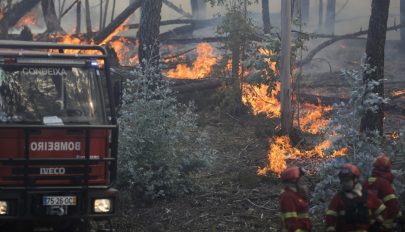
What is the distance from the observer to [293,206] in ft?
21.5

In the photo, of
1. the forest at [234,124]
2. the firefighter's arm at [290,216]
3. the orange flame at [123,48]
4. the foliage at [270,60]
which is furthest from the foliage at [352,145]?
the orange flame at [123,48]

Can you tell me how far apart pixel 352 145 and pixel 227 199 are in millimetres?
2847

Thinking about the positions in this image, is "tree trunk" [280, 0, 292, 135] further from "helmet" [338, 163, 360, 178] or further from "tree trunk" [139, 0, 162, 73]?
"helmet" [338, 163, 360, 178]

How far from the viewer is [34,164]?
763 cm

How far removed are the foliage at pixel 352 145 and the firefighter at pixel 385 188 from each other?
1291mm

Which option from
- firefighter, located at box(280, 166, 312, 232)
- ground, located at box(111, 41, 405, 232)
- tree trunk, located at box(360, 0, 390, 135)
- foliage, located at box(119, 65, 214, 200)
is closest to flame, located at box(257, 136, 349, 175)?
ground, located at box(111, 41, 405, 232)

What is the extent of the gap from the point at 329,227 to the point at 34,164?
13.1 ft

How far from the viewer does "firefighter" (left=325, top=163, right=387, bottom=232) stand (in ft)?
21.1

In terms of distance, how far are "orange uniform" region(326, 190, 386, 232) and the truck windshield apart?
353 cm

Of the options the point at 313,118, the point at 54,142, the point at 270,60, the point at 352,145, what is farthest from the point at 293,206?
the point at 313,118

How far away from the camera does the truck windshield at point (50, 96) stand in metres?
7.84

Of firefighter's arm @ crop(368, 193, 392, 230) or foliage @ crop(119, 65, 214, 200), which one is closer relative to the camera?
firefighter's arm @ crop(368, 193, 392, 230)

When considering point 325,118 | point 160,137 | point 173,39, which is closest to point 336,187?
point 160,137

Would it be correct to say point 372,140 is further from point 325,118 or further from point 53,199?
point 325,118
